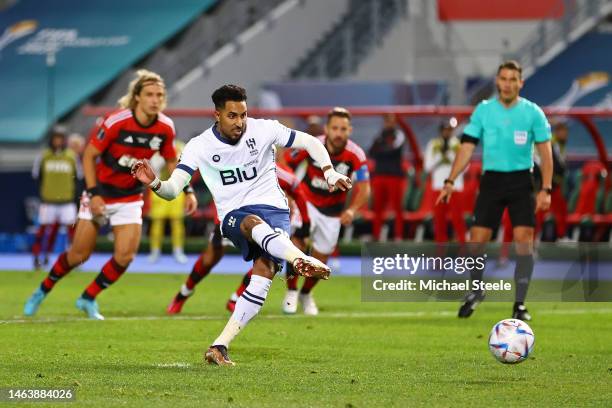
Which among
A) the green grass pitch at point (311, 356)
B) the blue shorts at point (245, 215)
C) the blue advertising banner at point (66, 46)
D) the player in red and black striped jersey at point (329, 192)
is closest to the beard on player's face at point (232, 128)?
the blue shorts at point (245, 215)

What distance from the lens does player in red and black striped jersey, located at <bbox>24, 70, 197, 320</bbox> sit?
13031mm

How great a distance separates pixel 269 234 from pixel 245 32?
24.0 metres

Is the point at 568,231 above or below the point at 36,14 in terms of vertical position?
below

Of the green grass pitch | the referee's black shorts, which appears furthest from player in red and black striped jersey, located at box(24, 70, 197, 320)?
the referee's black shorts

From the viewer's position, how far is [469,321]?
13578 millimetres

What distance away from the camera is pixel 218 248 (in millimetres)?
14078

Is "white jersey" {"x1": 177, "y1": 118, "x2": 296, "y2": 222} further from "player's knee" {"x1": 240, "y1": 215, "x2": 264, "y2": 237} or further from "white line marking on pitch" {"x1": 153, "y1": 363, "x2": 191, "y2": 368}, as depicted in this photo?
"white line marking on pitch" {"x1": 153, "y1": 363, "x2": 191, "y2": 368}

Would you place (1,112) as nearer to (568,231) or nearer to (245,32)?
(245,32)

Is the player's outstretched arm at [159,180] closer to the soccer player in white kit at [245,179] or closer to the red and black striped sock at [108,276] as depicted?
the soccer player in white kit at [245,179]

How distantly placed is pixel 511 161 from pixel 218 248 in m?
3.01

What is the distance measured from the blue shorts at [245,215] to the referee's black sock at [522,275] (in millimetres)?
3938

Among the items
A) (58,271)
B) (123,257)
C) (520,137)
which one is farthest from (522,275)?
(58,271)

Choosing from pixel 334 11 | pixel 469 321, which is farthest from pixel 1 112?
pixel 469 321

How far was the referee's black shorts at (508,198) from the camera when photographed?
13227 millimetres
